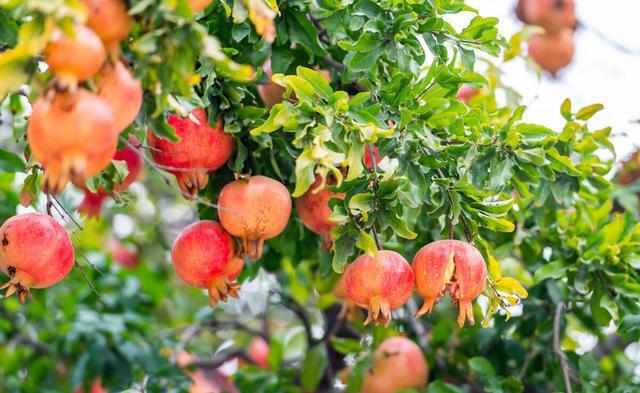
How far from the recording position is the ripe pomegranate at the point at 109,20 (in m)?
1.22

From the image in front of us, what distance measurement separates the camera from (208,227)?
5.97 ft

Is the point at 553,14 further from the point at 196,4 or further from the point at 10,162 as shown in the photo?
the point at 196,4

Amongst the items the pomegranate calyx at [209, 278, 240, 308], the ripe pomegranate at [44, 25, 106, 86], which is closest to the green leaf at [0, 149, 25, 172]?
the pomegranate calyx at [209, 278, 240, 308]

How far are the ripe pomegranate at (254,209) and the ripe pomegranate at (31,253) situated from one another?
337 millimetres

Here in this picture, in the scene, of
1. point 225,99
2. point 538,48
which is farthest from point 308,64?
point 538,48

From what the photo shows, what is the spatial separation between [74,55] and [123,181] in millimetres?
842

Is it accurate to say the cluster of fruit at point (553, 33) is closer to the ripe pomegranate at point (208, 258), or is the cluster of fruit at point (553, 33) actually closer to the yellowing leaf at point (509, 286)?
the yellowing leaf at point (509, 286)

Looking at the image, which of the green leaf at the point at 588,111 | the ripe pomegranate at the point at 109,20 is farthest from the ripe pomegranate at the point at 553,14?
the ripe pomegranate at the point at 109,20

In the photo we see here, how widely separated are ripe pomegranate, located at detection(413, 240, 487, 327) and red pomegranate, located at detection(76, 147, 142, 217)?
0.59 metres

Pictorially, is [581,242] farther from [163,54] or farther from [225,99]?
[163,54]

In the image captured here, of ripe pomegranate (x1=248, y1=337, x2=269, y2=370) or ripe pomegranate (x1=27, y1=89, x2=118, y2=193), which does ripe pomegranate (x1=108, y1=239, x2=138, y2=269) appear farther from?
ripe pomegranate (x1=27, y1=89, x2=118, y2=193)

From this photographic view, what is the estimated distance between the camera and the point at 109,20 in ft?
4.00

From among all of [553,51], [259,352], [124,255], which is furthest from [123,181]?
[553,51]

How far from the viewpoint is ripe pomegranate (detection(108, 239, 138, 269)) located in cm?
373
